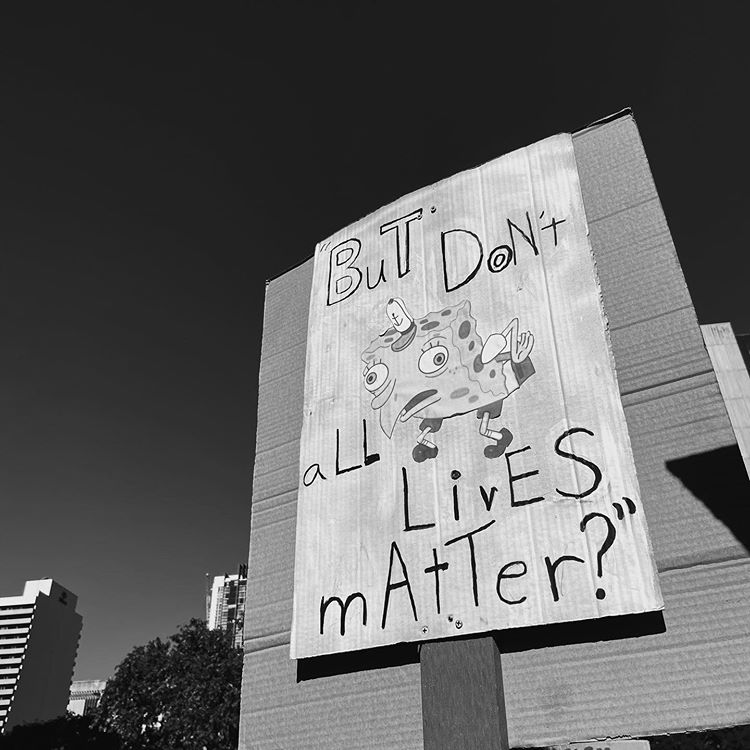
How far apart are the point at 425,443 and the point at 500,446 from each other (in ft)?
1.27

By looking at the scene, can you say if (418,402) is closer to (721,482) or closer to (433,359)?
(433,359)

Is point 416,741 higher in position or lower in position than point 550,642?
lower

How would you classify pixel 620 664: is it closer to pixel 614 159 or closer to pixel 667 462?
pixel 667 462

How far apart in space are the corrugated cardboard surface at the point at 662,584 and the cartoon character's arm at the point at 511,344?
0.39 metres

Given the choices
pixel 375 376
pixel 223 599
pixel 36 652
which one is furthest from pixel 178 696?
pixel 36 652

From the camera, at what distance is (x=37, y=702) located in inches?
3684

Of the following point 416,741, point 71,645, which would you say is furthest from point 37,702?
point 416,741

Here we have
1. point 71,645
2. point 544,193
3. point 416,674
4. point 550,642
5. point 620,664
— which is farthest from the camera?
point 71,645

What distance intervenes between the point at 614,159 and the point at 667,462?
166 cm

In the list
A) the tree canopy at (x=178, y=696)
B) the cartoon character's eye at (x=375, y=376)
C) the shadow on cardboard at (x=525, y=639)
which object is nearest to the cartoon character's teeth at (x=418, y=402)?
the cartoon character's eye at (x=375, y=376)

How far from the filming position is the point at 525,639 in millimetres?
2270

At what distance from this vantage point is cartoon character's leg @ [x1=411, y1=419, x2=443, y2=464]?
108 inches

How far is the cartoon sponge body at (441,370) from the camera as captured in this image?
2676mm

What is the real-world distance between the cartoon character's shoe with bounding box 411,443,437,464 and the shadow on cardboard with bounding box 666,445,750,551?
1.01m
